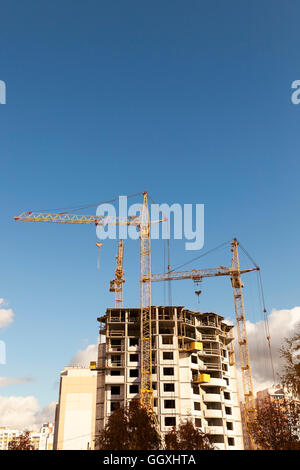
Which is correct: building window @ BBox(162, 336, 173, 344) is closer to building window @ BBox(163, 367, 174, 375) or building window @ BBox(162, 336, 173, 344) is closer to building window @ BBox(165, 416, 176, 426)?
building window @ BBox(163, 367, 174, 375)

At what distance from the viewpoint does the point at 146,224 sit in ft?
327

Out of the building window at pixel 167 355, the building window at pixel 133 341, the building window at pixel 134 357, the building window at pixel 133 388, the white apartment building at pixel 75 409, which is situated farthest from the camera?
the white apartment building at pixel 75 409

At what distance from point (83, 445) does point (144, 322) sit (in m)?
49.1

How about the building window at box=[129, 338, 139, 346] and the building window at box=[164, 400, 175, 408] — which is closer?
the building window at box=[164, 400, 175, 408]

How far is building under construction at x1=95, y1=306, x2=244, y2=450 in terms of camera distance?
268 ft

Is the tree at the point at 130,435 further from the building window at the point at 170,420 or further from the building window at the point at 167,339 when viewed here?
the building window at the point at 167,339

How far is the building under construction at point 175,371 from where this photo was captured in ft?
268

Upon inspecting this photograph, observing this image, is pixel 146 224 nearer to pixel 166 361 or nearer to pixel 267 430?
pixel 166 361

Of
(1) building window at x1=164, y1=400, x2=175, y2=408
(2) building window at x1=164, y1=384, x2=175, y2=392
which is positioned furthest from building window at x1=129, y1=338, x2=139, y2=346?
(1) building window at x1=164, y1=400, x2=175, y2=408

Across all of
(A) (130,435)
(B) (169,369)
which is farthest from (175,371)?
(A) (130,435)

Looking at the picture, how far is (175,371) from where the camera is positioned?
274ft

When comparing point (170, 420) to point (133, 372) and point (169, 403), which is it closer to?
point (169, 403)

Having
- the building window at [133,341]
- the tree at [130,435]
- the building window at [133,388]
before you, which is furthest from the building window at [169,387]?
the tree at [130,435]
